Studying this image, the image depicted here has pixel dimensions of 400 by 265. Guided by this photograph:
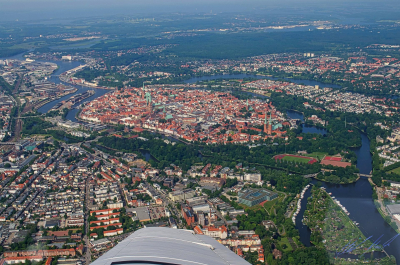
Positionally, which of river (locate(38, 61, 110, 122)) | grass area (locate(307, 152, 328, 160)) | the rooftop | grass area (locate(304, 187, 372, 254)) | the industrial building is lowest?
river (locate(38, 61, 110, 122))

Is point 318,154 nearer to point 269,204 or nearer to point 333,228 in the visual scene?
point 269,204

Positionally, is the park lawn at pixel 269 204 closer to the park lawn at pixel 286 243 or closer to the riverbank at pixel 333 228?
the riverbank at pixel 333 228

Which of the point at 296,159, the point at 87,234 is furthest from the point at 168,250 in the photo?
the point at 296,159

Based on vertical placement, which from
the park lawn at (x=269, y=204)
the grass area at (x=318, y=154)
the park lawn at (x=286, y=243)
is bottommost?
the grass area at (x=318, y=154)

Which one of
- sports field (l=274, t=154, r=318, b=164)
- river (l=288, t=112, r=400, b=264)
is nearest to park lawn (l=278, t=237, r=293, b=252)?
river (l=288, t=112, r=400, b=264)

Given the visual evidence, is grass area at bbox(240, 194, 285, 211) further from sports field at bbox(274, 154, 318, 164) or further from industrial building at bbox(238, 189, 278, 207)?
sports field at bbox(274, 154, 318, 164)

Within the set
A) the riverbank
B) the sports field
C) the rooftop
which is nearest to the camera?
the rooftop

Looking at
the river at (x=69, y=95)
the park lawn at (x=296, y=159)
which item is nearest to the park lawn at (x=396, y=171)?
the park lawn at (x=296, y=159)

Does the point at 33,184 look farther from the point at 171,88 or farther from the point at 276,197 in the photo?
the point at 171,88

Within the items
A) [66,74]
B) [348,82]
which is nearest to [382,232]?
[348,82]
